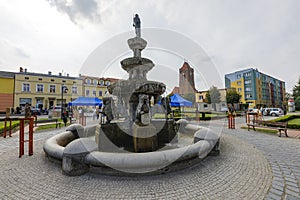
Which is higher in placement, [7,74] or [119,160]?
[7,74]

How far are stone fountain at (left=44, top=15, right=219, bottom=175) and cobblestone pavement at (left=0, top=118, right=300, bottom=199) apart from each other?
28 centimetres

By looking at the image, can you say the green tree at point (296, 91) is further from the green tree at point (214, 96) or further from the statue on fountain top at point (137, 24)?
the statue on fountain top at point (137, 24)

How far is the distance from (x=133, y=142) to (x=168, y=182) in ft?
8.78

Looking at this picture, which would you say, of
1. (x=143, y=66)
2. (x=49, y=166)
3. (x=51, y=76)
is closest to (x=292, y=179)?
(x=49, y=166)

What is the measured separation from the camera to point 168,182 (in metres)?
3.27

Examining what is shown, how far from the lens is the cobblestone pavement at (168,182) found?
282 centimetres

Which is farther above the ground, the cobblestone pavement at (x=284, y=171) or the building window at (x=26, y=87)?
the building window at (x=26, y=87)

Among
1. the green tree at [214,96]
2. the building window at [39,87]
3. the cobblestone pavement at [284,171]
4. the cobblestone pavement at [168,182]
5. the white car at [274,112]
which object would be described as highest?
the building window at [39,87]

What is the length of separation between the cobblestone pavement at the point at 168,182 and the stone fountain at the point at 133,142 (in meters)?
0.28

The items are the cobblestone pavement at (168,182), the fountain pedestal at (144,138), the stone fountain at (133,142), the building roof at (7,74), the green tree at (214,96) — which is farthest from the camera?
the green tree at (214,96)

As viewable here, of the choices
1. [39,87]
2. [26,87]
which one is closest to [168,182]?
[39,87]

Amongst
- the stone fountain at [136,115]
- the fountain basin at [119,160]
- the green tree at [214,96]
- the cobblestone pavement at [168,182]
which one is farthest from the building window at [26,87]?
the green tree at [214,96]

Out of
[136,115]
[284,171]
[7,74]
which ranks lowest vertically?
[284,171]

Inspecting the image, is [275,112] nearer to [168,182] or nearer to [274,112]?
[274,112]
